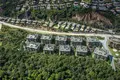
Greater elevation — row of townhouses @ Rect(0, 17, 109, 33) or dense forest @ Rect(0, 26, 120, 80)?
row of townhouses @ Rect(0, 17, 109, 33)

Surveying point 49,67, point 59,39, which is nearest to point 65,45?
point 59,39

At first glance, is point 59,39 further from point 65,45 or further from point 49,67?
point 49,67

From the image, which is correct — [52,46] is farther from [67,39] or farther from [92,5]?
[92,5]

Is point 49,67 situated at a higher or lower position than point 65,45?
lower

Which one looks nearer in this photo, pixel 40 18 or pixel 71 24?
pixel 71 24

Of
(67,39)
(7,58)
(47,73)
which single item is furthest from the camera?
(67,39)

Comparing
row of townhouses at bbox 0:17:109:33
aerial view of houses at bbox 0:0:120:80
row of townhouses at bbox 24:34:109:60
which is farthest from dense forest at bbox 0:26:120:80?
row of townhouses at bbox 0:17:109:33

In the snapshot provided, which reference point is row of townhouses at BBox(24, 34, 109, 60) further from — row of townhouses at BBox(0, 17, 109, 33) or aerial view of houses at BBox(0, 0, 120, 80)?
row of townhouses at BBox(0, 17, 109, 33)

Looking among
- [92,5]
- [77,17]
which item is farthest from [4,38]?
[92,5]
